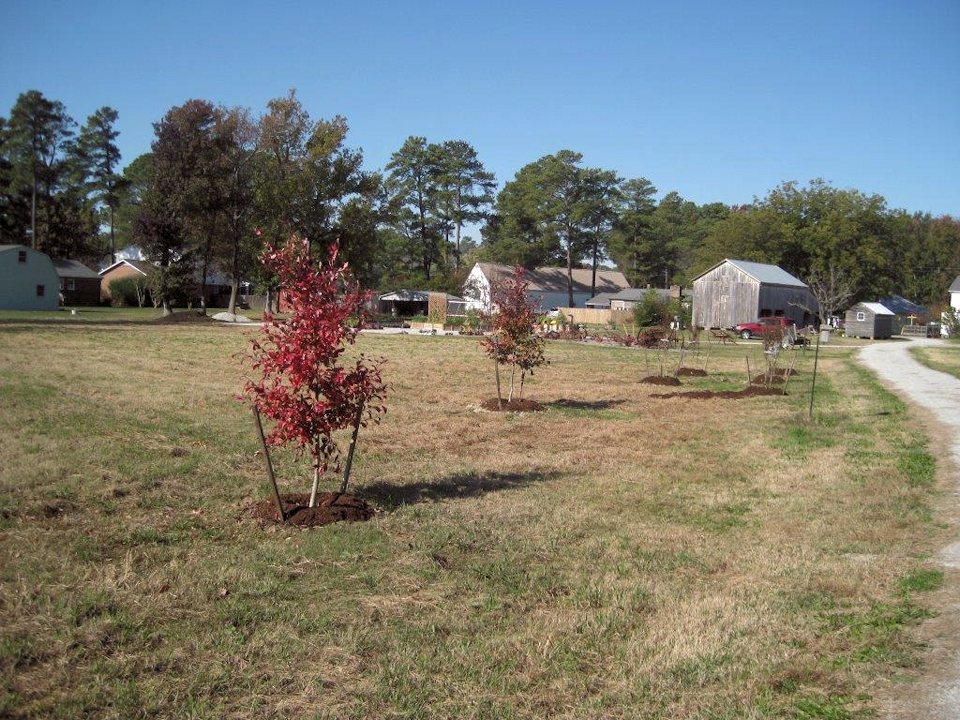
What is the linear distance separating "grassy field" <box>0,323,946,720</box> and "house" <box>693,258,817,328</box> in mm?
49583

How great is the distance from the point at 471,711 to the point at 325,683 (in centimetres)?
82

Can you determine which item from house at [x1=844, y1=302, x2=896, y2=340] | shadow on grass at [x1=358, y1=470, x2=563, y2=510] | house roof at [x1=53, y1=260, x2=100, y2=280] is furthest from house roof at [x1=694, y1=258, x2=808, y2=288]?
shadow on grass at [x1=358, y1=470, x2=563, y2=510]

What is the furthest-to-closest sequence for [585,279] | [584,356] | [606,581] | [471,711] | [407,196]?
[585,279]
[407,196]
[584,356]
[606,581]
[471,711]

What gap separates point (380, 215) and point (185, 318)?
1423 centimetres

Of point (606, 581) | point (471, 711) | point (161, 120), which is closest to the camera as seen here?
point (471, 711)

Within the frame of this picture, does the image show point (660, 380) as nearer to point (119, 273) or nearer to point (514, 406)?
point (514, 406)

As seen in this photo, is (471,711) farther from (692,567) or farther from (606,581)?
(692,567)

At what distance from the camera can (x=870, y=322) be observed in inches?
2248

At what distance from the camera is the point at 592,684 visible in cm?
445

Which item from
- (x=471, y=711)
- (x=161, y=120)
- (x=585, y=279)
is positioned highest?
(x=161, y=120)

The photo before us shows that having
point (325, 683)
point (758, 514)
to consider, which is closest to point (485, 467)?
point (758, 514)

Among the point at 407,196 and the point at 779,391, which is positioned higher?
the point at 407,196

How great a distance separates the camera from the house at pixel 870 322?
56906mm

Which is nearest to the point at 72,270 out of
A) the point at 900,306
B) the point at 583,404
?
the point at 583,404
